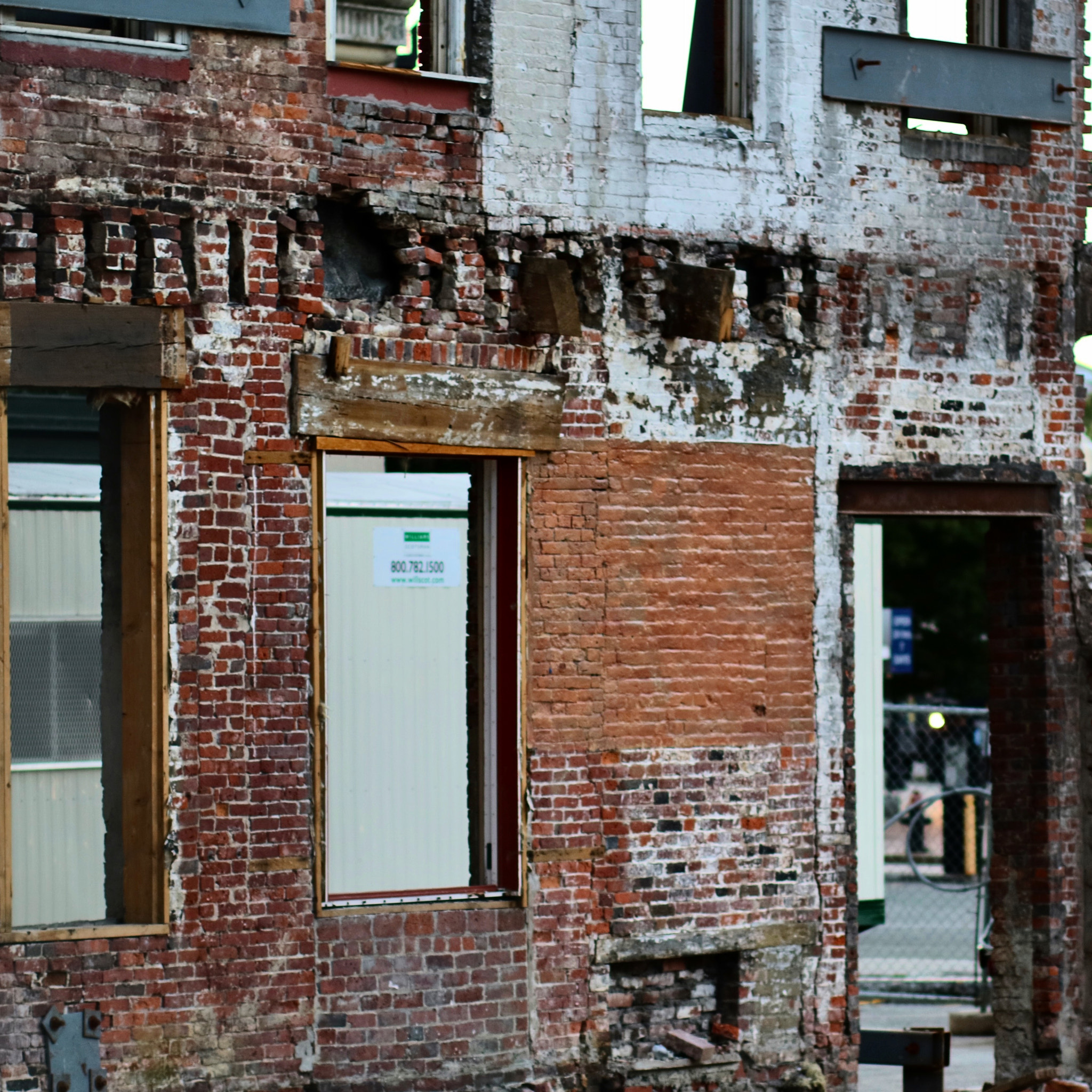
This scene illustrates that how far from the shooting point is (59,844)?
11.3m

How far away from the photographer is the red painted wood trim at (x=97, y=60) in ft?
27.3

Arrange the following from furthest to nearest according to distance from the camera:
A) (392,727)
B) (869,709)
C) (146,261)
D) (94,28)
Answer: (869,709) → (392,727) → (94,28) → (146,261)

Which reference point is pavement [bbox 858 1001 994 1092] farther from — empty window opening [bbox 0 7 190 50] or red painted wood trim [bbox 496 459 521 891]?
empty window opening [bbox 0 7 190 50]

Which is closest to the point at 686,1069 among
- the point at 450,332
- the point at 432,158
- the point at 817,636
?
the point at 817,636

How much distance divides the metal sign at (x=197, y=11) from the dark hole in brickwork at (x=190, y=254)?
893 millimetres

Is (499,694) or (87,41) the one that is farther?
(499,694)

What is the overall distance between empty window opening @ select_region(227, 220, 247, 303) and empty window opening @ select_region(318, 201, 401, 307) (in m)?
0.46

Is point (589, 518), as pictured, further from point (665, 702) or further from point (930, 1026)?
Answer: point (930, 1026)

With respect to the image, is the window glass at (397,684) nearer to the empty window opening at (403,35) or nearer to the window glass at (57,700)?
the window glass at (57,700)

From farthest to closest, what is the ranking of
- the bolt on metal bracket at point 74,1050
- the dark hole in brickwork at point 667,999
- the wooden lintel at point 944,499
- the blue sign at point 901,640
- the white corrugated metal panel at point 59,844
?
the blue sign at point 901,640
the white corrugated metal panel at point 59,844
the wooden lintel at point 944,499
the dark hole in brickwork at point 667,999
the bolt on metal bracket at point 74,1050

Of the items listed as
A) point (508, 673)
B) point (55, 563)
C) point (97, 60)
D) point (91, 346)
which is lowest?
point (508, 673)

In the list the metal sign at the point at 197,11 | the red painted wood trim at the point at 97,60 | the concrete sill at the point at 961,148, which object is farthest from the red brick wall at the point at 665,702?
the red painted wood trim at the point at 97,60

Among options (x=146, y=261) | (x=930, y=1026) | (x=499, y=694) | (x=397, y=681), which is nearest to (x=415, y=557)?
(x=397, y=681)

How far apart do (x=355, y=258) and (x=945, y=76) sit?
3.77 meters
